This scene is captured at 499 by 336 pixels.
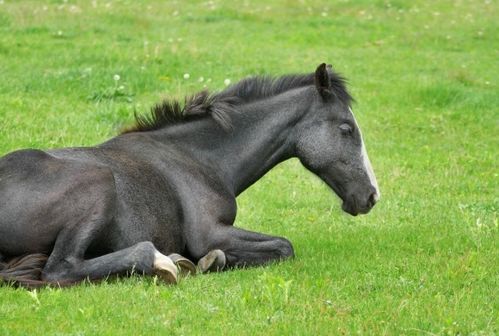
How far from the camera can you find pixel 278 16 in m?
25.6

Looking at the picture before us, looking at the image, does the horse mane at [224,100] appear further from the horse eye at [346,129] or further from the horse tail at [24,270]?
the horse tail at [24,270]

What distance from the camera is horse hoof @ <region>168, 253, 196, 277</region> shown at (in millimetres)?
8359

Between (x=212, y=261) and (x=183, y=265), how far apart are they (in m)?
0.31

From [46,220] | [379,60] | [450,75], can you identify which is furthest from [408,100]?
[46,220]

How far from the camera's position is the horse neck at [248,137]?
9548mm

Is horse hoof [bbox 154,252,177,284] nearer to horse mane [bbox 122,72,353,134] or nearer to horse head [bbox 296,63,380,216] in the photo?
horse mane [bbox 122,72,353,134]

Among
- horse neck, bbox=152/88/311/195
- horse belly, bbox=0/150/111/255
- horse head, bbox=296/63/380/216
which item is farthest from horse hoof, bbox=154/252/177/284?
horse head, bbox=296/63/380/216

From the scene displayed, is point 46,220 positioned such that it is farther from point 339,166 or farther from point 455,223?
point 455,223

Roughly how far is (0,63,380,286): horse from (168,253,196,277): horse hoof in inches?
0.5

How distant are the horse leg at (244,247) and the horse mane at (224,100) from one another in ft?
3.79

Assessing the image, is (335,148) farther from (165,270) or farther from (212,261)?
(165,270)

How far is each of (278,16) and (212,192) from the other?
17.0 m

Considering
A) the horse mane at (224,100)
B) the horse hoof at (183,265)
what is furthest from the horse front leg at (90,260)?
the horse mane at (224,100)

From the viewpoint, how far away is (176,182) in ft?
29.6
